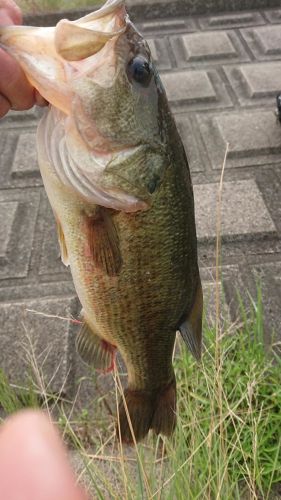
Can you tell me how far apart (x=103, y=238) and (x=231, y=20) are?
4950 millimetres

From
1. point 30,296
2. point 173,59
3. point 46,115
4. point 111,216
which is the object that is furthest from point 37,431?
point 173,59

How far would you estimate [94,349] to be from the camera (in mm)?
1304

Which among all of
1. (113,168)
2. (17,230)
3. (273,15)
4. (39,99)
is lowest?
(273,15)

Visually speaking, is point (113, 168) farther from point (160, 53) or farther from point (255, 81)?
point (160, 53)

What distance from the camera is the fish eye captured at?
3.48 feet

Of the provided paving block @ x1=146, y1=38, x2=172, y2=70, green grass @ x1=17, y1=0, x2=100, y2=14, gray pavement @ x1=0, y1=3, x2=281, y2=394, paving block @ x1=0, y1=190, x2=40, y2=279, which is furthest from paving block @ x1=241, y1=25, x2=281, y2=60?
paving block @ x1=0, y1=190, x2=40, y2=279

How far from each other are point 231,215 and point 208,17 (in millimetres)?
3457

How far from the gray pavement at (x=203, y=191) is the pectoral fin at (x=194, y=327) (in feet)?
1.97

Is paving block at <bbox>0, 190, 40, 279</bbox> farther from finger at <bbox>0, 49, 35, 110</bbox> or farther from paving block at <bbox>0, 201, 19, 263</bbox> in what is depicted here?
finger at <bbox>0, 49, 35, 110</bbox>

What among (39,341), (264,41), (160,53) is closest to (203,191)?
(39,341)

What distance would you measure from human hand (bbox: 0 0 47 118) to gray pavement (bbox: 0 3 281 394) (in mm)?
746

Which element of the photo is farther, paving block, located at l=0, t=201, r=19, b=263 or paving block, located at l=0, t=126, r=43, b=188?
paving block, located at l=0, t=126, r=43, b=188

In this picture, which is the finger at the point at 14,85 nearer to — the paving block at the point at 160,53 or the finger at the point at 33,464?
the finger at the point at 33,464

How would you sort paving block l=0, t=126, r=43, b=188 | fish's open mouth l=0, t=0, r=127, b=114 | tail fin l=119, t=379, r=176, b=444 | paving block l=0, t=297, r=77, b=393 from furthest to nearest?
paving block l=0, t=126, r=43, b=188, paving block l=0, t=297, r=77, b=393, tail fin l=119, t=379, r=176, b=444, fish's open mouth l=0, t=0, r=127, b=114
